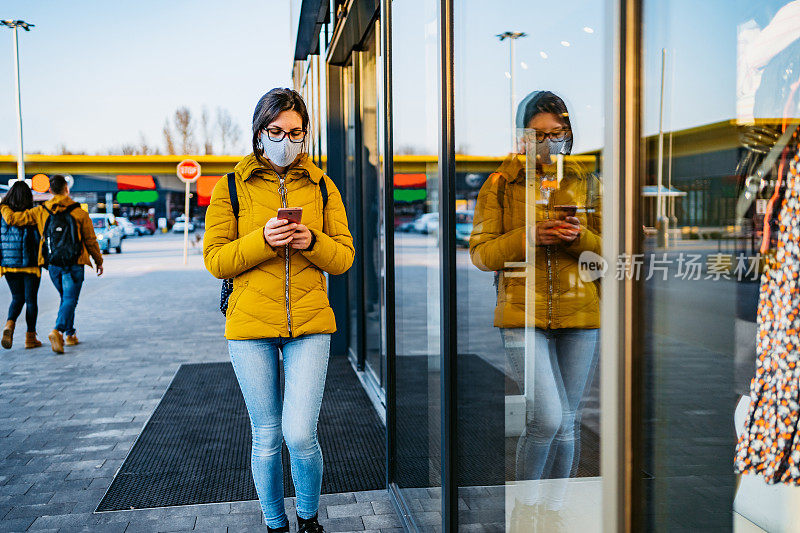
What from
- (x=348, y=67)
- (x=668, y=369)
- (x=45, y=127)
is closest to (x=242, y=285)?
(x=668, y=369)

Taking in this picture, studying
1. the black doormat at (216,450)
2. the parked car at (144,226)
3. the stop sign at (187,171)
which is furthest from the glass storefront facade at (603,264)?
the parked car at (144,226)

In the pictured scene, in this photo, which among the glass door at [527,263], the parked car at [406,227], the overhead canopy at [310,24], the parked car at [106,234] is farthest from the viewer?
the parked car at [106,234]

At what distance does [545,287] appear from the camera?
236 cm

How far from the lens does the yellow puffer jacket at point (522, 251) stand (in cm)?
195

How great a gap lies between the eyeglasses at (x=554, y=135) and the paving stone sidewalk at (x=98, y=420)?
171 centimetres

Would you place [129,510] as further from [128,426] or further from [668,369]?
[668,369]

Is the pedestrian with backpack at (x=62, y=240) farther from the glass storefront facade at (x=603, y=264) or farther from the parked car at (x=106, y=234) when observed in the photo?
the parked car at (x=106, y=234)

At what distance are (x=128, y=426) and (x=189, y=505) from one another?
1683 mm

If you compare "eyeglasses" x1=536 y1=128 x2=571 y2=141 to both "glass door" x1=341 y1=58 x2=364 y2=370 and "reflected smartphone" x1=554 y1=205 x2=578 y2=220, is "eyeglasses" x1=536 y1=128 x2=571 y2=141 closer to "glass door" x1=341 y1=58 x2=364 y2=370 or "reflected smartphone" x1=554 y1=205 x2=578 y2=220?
"reflected smartphone" x1=554 y1=205 x2=578 y2=220

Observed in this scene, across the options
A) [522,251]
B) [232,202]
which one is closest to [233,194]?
[232,202]

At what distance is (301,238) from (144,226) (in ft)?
180

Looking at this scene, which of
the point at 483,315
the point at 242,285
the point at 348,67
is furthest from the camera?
the point at 348,67

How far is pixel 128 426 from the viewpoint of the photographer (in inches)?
205

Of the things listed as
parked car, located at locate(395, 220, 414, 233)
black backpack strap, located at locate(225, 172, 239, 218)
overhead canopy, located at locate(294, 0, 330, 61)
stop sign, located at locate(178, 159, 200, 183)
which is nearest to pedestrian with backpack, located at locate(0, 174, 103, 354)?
overhead canopy, located at locate(294, 0, 330, 61)
